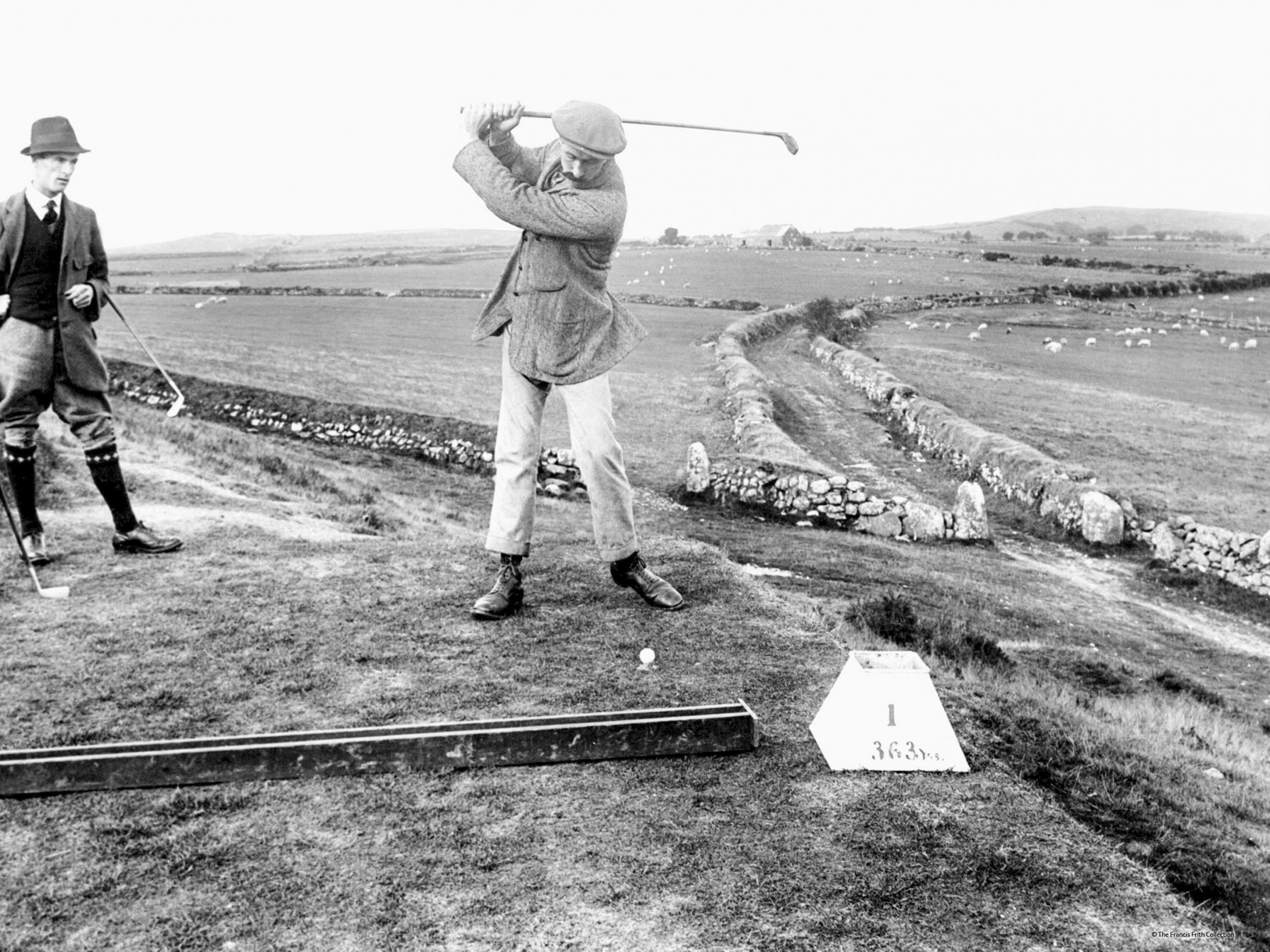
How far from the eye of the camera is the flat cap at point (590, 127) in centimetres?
609

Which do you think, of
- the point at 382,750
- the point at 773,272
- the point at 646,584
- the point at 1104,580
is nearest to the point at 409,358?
the point at 1104,580

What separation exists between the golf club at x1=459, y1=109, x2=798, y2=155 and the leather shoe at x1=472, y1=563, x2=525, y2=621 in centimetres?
284

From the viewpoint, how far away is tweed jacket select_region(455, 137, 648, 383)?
6.26 meters

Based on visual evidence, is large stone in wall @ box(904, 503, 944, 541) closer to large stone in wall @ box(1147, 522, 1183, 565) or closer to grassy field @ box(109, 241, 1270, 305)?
large stone in wall @ box(1147, 522, 1183, 565)

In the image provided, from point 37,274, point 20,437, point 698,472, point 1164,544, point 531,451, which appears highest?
point 37,274

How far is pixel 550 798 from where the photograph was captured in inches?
173

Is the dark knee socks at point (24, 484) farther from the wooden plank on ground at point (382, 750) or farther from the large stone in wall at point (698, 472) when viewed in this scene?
the large stone in wall at point (698, 472)

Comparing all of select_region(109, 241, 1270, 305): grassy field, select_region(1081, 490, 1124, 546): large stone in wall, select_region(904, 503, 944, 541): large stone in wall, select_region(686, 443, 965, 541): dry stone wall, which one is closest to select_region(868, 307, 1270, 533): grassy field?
select_region(1081, 490, 1124, 546): large stone in wall

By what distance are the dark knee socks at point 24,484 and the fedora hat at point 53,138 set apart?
2.22 metres

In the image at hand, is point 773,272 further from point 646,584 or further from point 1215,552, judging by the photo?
point 646,584

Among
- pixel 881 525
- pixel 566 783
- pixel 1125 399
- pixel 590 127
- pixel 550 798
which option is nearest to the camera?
pixel 550 798

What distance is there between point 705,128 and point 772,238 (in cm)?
17067

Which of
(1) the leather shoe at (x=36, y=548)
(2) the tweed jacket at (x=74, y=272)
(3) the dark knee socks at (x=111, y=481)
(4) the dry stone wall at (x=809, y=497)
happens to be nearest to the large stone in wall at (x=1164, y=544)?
(4) the dry stone wall at (x=809, y=497)

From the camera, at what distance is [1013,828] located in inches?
167
